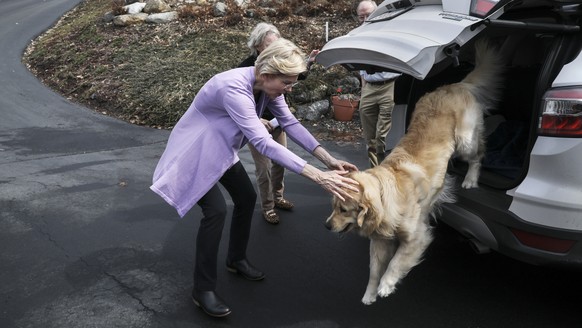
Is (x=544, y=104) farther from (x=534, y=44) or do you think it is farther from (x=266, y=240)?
(x=266, y=240)

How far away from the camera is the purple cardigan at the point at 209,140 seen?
2883mm

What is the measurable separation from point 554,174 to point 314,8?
10.5 m

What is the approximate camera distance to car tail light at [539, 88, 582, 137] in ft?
8.22

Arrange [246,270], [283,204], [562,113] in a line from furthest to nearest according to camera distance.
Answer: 1. [283,204]
2. [246,270]
3. [562,113]

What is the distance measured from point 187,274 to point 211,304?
2.19ft

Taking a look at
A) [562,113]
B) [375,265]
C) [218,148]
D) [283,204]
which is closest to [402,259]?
[375,265]

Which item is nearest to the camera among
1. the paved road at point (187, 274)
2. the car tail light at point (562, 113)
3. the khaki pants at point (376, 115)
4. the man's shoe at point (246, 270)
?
the car tail light at point (562, 113)

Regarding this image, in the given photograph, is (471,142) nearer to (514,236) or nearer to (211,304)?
(514,236)

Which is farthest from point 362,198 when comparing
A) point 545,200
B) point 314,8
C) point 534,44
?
point 314,8

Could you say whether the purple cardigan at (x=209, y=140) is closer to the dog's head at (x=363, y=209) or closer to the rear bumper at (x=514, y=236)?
the dog's head at (x=363, y=209)

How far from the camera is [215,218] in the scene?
304cm

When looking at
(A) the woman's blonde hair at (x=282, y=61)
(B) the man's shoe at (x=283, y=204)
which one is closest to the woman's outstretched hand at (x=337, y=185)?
(A) the woman's blonde hair at (x=282, y=61)

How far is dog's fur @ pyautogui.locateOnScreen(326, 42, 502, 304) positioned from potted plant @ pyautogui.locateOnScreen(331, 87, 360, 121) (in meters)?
4.50

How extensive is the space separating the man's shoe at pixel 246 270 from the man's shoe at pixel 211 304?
0.47 metres
